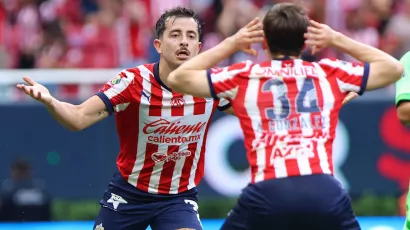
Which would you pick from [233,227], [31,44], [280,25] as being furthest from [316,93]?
[31,44]

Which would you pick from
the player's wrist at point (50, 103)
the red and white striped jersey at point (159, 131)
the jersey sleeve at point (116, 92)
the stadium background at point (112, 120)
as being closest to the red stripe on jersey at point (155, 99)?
the red and white striped jersey at point (159, 131)

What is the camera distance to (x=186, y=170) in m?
7.27

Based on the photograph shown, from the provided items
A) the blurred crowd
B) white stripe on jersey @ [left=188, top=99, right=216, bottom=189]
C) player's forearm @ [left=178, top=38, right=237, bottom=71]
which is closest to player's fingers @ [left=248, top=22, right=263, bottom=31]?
player's forearm @ [left=178, top=38, right=237, bottom=71]

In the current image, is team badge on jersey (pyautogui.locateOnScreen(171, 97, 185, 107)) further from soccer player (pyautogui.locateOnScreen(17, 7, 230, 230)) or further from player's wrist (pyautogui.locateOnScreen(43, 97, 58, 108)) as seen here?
player's wrist (pyautogui.locateOnScreen(43, 97, 58, 108))

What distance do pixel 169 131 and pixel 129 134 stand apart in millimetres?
288

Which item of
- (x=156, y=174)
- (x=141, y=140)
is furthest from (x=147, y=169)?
(x=141, y=140)

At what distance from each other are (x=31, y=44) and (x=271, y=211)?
8798 millimetres

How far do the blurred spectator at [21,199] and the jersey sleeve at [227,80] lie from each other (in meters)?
7.50

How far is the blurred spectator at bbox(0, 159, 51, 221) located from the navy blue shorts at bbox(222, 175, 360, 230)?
763 cm

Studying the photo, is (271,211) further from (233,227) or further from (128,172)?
(128,172)

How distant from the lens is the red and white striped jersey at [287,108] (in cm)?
532

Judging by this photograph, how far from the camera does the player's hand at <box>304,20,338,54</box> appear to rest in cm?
541

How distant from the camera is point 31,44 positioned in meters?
13.5

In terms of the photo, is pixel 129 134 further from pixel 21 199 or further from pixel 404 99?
pixel 21 199
